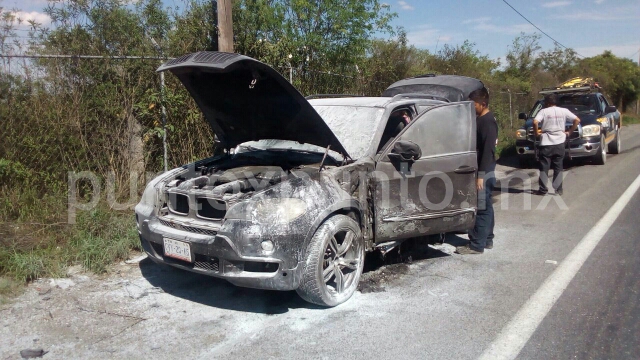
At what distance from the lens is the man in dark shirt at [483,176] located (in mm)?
5984

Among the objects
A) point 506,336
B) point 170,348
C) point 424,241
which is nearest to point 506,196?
point 424,241

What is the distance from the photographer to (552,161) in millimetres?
9617

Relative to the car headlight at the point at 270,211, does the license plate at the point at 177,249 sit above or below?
below

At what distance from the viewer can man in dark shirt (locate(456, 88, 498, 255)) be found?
5.98 meters

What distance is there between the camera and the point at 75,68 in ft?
22.0

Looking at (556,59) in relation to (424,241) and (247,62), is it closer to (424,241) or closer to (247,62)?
(424,241)

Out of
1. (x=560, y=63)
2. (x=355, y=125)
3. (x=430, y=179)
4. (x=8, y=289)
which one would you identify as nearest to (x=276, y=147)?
(x=355, y=125)

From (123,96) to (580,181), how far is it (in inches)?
347

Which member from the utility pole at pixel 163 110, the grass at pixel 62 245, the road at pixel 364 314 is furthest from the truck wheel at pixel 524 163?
the grass at pixel 62 245

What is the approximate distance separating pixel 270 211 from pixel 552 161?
7.21 metres

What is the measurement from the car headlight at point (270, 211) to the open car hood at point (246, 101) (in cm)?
86

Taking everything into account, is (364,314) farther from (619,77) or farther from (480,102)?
(619,77)

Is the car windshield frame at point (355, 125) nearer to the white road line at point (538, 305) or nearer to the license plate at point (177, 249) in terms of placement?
the license plate at point (177, 249)

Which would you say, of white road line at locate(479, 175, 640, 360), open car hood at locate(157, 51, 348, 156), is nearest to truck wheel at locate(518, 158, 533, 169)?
white road line at locate(479, 175, 640, 360)
